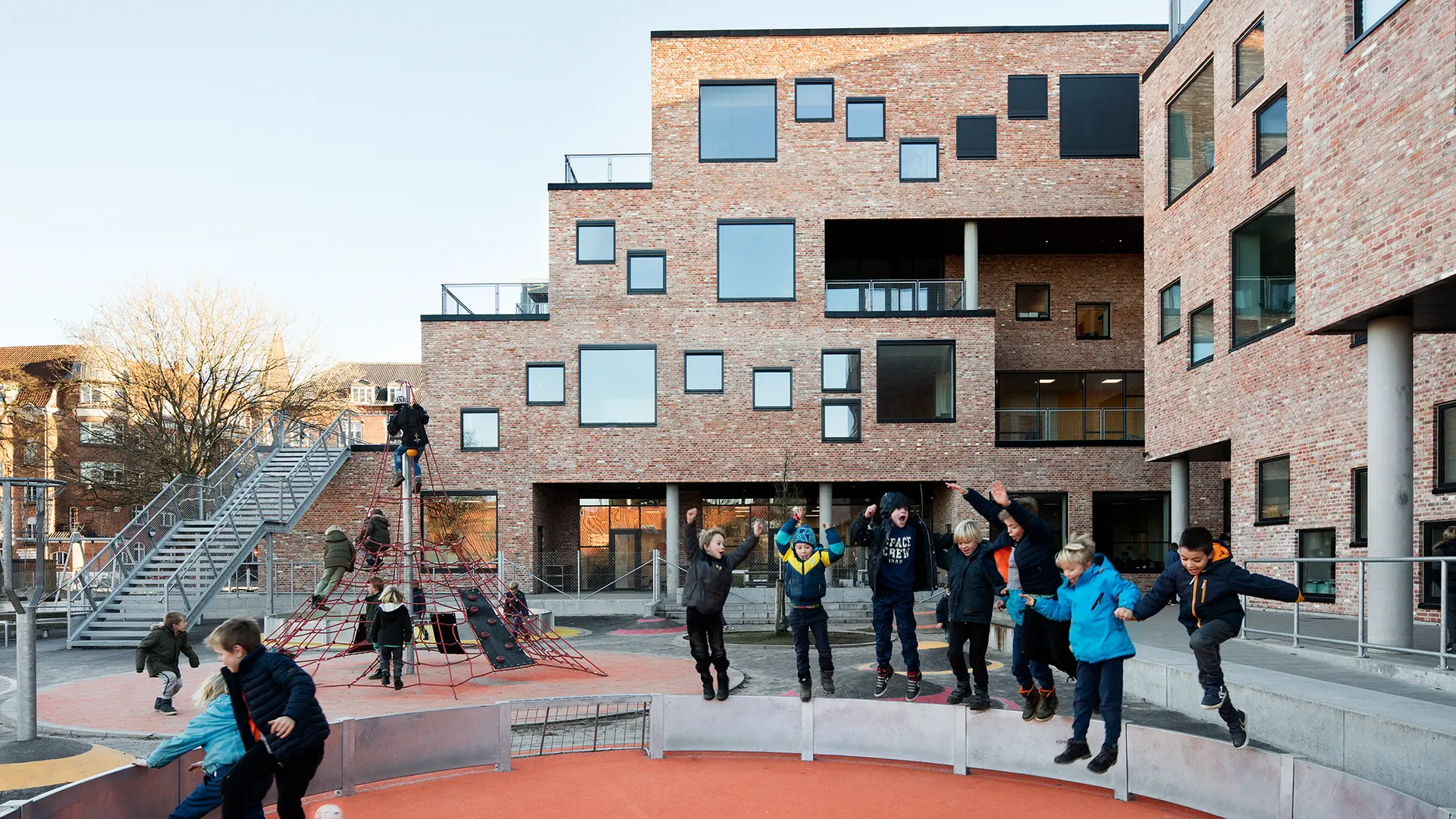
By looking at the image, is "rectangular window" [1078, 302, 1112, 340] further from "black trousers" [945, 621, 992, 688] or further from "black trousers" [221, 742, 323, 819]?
"black trousers" [221, 742, 323, 819]

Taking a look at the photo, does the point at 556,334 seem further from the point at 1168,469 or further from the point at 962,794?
the point at 962,794

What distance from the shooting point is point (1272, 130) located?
18.1 meters

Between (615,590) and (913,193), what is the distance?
14.1 m

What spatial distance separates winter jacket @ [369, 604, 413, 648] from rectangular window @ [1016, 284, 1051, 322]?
2349 cm

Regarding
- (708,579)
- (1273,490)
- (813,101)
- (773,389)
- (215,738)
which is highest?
(813,101)

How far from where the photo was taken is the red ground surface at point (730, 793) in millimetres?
8148

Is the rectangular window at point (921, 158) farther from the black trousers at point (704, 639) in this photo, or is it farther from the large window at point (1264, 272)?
the black trousers at point (704, 639)

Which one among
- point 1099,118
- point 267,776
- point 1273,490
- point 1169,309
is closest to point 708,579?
point 267,776

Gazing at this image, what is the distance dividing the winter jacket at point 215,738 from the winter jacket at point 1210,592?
6.10 metres

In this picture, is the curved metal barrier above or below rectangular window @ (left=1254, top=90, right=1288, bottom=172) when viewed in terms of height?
below

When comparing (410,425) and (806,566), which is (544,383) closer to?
(410,425)

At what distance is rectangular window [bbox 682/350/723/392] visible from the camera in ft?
95.7

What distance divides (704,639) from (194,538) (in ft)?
59.6

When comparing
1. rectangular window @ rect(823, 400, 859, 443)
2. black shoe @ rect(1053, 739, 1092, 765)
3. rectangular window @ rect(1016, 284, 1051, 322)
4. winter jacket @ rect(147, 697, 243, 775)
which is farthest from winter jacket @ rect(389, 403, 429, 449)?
rectangular window @ rect(1016, 284, 1051, 322)
